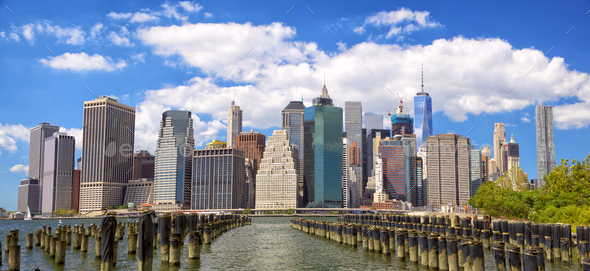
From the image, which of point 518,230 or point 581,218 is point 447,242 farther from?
point 581,218

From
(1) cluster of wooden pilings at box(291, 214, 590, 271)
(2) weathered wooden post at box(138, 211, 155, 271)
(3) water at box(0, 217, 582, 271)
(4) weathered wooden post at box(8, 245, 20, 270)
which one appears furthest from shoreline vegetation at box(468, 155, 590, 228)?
(4) weathered wooden post at box(8, 245, 20, 270)

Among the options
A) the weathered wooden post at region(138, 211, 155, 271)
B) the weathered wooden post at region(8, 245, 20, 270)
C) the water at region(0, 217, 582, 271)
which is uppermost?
the weathered wooden post at region(138, 211, 155, 271)

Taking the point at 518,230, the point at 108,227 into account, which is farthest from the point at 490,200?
the point at 108,227

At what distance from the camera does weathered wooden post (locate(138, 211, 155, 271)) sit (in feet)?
94.3

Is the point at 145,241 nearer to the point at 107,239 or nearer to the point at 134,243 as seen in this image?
the point at 107,239

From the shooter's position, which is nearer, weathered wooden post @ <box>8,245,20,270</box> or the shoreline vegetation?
weathered wooden post @ <box>8,245,20,270</box>

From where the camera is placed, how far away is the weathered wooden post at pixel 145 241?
28.8 m

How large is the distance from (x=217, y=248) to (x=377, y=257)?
61.2 feet

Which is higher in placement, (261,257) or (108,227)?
(108,227)

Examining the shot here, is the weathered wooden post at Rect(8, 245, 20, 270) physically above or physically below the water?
above

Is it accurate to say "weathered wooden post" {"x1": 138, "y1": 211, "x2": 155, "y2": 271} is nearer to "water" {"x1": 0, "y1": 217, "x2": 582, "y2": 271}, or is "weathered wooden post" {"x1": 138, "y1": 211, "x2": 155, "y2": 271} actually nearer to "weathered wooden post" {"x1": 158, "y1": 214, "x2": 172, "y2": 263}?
"water" {"x1": 0, "y1": 217, "x2": 582, "y2": 271}

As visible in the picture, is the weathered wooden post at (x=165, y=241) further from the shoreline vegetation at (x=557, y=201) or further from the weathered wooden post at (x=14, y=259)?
the shoreline vegetation at (x=557, y=201)

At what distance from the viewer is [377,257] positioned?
43.4m

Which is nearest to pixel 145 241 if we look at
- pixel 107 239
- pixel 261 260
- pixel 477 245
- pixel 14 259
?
pixel 107 239
